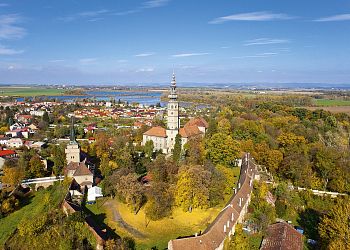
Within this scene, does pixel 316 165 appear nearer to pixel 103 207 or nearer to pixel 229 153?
pixel 229 153

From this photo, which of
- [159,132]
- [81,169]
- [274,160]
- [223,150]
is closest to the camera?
[81,169]

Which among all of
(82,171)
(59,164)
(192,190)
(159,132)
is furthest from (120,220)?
(159,132)

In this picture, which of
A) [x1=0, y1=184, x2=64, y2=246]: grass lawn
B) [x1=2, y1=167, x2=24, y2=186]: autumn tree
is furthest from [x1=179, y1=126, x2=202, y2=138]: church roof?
[x1=2, y1=167, x2=24, y2=186]: autumn tree

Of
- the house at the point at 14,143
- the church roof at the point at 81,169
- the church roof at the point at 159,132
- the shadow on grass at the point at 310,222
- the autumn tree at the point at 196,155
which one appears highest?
the church roof at the point at 159,132

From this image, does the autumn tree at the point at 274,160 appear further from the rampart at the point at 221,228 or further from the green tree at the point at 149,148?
the green tree at the point at 149,148

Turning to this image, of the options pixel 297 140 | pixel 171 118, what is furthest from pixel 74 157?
pixel 297 140

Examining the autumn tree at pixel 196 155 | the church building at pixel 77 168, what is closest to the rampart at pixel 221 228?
the autumn tree at pixel 196 155

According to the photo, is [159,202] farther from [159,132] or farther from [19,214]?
[159,132]
